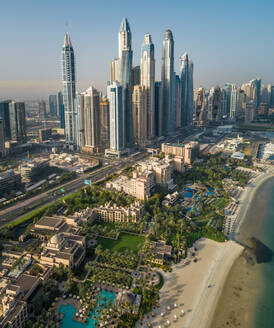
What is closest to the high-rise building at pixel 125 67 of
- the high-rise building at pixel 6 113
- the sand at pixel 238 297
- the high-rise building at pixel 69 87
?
the high-rise building at pixel 69 87

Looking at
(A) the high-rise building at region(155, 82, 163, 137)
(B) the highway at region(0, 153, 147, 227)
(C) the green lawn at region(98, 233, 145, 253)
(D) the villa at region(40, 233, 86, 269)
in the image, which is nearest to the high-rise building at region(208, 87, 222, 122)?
(A) the high-rise building at region(155, 82, 163, 137)

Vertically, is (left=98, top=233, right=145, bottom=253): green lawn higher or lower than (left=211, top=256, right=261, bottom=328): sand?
higher

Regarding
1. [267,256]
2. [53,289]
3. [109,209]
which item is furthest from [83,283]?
[267,256]

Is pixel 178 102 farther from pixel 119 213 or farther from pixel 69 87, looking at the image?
pixel 119 213

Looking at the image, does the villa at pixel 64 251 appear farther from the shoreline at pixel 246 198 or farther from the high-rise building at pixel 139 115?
the high-rise building at pixel 139 115

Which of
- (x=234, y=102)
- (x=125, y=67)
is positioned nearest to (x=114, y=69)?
(x=125, y=67)

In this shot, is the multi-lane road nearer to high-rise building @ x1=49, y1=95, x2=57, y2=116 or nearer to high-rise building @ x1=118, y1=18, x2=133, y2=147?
high-rise building @ x1=118, y1=18, x2=133, y2=147
